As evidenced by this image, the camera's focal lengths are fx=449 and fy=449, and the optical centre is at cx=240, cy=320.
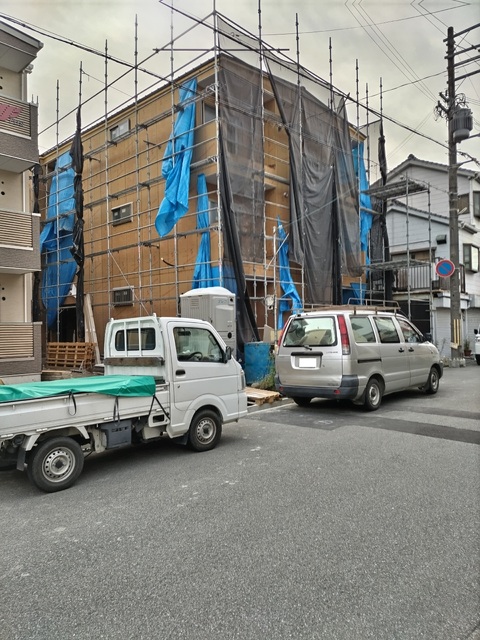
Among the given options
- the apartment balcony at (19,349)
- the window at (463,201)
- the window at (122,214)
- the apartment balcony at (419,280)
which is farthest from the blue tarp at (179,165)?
the window at (463,201)

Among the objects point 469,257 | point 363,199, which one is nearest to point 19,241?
point 363,199

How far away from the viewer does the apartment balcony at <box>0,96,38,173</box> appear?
11695mm

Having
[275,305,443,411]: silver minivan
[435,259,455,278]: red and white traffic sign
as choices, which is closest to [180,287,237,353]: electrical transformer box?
[275,305,443,411]: silver minivan

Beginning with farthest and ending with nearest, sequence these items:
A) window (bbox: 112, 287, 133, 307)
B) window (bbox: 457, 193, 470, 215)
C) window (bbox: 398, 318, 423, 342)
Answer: window (bbox: 457, 193, 470, 215)
window (bbox: 112, 287, 133, 307)
window (bbox: 398, 318, 423, 342)

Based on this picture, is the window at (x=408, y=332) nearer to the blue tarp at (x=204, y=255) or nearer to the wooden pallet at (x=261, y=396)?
the wooden pallet at (x=261, y=396)

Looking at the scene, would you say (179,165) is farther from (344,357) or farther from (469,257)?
(469,257)

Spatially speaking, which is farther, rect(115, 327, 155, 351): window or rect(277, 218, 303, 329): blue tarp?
rect(277, 218, 303, 329): blue tarp

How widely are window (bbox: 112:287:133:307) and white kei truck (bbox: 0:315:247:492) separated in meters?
9.86

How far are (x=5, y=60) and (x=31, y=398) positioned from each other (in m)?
12.0

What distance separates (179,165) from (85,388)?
409 inches

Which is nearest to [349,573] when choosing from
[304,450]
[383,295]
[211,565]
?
[211,565]

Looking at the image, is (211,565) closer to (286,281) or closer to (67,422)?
(67,422)

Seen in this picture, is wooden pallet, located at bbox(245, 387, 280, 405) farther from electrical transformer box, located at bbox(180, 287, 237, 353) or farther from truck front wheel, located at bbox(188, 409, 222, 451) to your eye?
truck front wheel, located at bbox(188, 409, 222, 451)

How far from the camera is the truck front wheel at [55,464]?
172 inches
